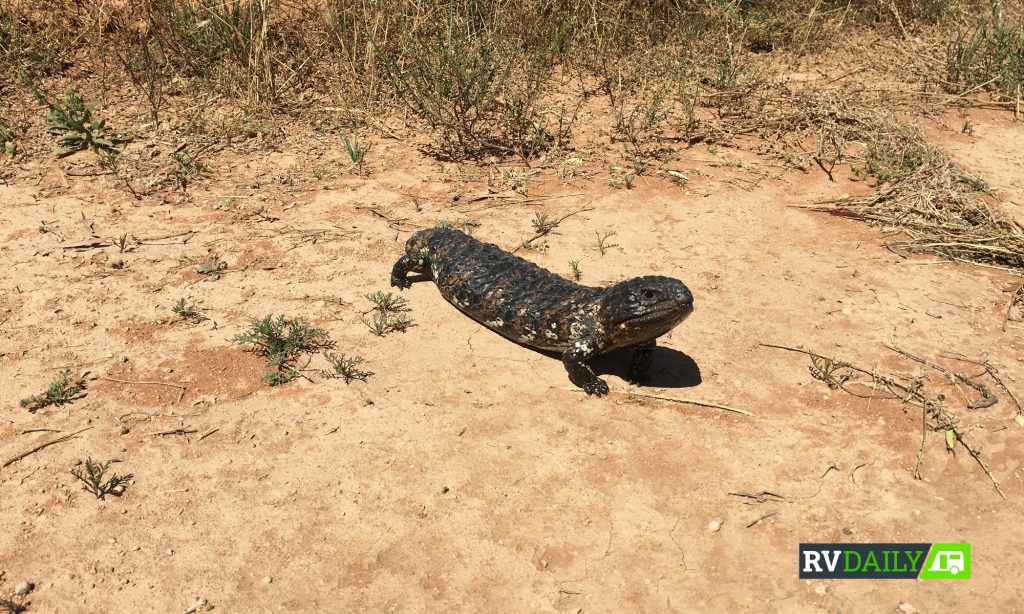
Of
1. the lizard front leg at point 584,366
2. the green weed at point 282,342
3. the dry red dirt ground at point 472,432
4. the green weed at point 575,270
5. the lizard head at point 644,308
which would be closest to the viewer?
the dry red dirt ground at point 472,432

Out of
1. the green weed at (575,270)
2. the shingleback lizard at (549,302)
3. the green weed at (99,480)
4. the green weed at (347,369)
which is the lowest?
the green weed at (99,480)

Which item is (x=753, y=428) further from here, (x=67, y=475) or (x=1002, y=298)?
(x=67, y=475)

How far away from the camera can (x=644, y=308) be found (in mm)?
4492

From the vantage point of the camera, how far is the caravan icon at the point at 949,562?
3.69m

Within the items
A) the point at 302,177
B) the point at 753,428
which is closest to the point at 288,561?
the point at 753,428

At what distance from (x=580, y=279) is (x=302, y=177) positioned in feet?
10.8

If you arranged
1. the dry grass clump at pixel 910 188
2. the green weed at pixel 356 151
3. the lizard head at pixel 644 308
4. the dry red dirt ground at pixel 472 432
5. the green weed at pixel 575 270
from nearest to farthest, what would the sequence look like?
1. the dry red dirt ground at pixel 472 432
2. the lizard head at pixel 644 308
3. the green weed at pixel 575 270
4. the dry grass clump at pixel 910 188
5. the green weed at pixel 356 151

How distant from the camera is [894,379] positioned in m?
4.86

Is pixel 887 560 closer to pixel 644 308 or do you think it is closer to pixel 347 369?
pixel 644 308

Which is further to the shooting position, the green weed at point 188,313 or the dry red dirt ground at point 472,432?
the green weed at point 188,313

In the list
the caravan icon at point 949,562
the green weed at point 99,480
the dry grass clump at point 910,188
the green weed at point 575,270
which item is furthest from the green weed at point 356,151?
the caravan icon at point 949,562

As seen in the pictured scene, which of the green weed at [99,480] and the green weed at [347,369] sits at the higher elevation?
the green weed at [347,369]

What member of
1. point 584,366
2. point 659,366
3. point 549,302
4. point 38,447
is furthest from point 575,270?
point 38,447

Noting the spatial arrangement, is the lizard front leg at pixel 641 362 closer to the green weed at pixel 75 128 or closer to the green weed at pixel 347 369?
the green weed at pixel 347 369
